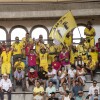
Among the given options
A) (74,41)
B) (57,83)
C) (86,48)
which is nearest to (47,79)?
(57,83)

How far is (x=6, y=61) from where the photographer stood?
66.5ft

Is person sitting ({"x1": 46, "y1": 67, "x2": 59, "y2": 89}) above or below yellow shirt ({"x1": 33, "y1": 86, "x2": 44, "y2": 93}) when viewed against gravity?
above

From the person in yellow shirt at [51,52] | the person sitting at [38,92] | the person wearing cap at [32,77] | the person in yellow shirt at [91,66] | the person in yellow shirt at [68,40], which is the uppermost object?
the person in yellow shirt at [68,40]

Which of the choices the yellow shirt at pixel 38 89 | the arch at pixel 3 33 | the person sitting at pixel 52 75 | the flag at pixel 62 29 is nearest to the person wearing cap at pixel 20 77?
the yellow shirt at pixel 38 89

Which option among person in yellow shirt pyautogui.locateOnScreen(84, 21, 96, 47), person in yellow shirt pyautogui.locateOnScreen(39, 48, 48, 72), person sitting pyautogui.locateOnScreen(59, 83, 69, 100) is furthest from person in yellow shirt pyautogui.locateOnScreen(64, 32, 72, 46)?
person sitting pyautogui.locateOnScreen(59, 83, 69, 100)

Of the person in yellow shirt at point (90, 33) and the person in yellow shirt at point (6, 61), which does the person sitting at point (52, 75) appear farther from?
the person in yellow shirt at point (90, 33)

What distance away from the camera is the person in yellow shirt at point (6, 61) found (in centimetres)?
1997

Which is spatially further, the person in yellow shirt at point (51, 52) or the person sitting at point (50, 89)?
the person in yellow shirt at point (51, 52)

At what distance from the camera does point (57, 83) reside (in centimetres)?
1934

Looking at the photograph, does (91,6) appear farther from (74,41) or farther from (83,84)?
(83,84)

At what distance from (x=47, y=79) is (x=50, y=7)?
18.9 feet

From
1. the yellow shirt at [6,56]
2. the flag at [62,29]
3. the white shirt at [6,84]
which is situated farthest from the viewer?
the flag at [62,29]

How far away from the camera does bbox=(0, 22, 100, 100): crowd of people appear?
1877 cm

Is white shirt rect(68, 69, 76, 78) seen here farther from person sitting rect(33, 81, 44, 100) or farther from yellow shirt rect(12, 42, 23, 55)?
yellow shirt rect(12, 42, 23, 55)
